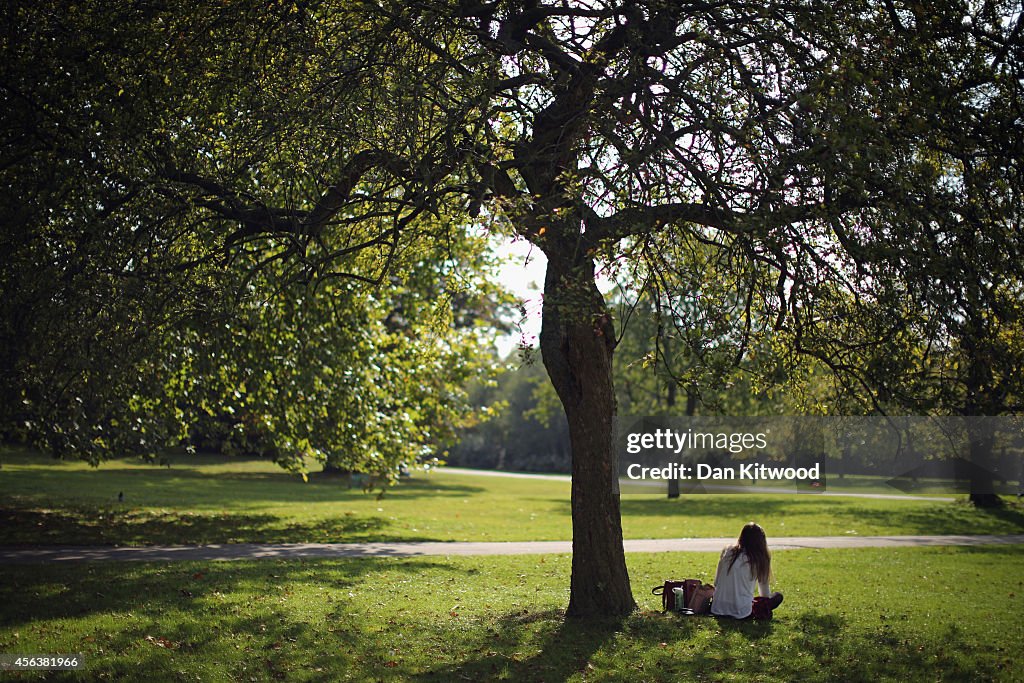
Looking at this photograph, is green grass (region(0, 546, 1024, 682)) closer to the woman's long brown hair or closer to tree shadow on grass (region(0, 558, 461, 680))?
tree shadow on grass (region(0, 558, 461, 680))

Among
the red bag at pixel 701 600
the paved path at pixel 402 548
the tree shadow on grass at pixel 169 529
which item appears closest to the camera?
the red bag at pixel 701 600

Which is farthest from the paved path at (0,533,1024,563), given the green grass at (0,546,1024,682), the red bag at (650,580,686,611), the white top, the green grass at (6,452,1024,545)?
the white top

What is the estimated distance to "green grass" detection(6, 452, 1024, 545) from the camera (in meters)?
18.5

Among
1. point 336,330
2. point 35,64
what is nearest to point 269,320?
point 336,330

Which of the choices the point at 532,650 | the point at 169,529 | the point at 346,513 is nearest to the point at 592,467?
the point at 532,650

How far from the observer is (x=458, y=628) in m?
10.5

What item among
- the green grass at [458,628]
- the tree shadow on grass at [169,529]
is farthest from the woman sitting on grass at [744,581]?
the tree shadow on grass at [169,529]

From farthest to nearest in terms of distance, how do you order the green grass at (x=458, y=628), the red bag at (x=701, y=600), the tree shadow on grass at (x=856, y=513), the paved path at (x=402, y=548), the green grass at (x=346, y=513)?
the tree shadow on grass at (x=856, y=513)
the green grass at (x=346, y=513)
the paved path at (x=402, y=548)
the red bag at (x=701, y=600)
the green grass at (x=458, y=628)

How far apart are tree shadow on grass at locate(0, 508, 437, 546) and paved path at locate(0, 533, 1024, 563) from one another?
83cm

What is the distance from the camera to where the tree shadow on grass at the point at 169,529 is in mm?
16609

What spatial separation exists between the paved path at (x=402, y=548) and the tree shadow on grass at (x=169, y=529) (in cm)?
83

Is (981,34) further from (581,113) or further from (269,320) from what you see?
(269,320)

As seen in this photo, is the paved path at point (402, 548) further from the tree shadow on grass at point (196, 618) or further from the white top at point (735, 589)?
the white top at point (735, 589)

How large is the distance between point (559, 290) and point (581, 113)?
172 centimetres
